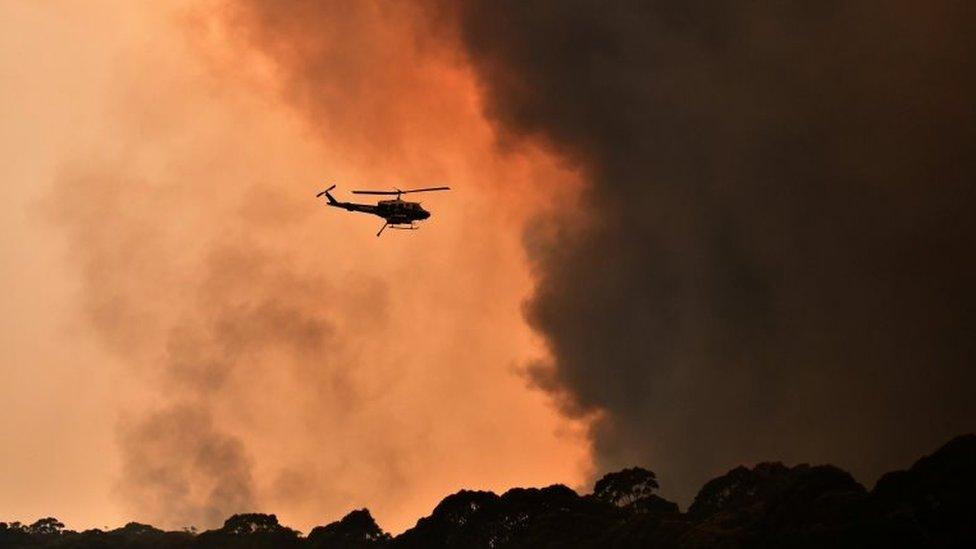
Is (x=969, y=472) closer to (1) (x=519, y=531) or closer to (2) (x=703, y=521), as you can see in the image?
(2) (x=703, y=521)

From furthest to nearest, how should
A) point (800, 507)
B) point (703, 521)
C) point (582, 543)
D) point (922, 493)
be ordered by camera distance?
point (582, 543) → point (703, 521) → point (800, 507) → point (922, 493)

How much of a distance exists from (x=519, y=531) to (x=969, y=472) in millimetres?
62378

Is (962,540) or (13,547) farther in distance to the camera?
(13,547)

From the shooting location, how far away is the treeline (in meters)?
95.8

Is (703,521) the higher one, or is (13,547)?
(13,547)

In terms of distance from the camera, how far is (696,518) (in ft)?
407

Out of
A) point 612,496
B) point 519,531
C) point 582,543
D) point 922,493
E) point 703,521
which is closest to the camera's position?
point 922,493

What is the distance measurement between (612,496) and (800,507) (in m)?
54.2

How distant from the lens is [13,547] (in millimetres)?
197250

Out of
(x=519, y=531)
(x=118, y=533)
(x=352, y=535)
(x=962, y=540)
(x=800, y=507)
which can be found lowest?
(x=962, y=540)

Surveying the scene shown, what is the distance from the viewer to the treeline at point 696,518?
314 feet

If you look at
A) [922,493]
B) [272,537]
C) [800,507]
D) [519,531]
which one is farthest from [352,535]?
[922,493]

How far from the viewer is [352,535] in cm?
16825

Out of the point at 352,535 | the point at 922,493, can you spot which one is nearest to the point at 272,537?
the point at 352,535
